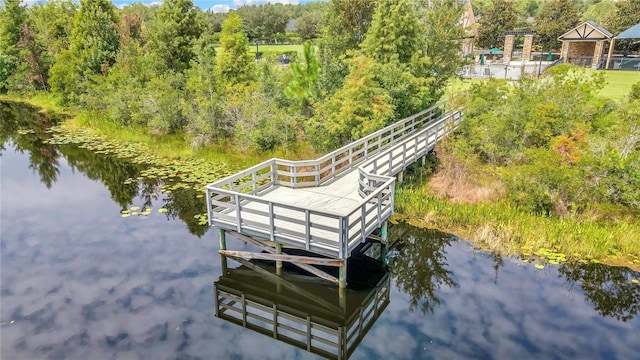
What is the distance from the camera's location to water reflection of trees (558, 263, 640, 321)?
1024cm

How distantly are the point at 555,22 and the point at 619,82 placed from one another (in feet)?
90.6

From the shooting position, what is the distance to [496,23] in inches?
2240

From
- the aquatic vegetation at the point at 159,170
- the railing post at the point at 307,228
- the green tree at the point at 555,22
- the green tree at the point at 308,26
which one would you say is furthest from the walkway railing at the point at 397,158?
the green tree at the point at 308,26

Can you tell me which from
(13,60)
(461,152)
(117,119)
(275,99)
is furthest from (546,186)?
(13,60)

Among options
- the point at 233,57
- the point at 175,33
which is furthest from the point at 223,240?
the point at 175,33

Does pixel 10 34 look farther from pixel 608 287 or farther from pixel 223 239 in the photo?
pixel 608 287

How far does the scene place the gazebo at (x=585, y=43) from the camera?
4231 centimetres

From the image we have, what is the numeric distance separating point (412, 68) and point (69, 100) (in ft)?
89.5

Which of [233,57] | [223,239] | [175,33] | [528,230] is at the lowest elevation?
[528,230]

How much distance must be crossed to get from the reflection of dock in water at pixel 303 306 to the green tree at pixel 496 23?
52620 millimetres

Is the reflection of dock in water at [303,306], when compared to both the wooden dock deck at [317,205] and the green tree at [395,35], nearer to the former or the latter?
→ the wooden dock deck at [317,205]

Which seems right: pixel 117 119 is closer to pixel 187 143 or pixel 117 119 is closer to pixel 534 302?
pixel 187 143

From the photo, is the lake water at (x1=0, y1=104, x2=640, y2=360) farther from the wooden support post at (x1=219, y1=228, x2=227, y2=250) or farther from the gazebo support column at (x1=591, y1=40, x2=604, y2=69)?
the gazebo support column at (x1=591, y1=40, x2=604, y2=69)

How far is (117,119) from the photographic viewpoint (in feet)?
88.5
